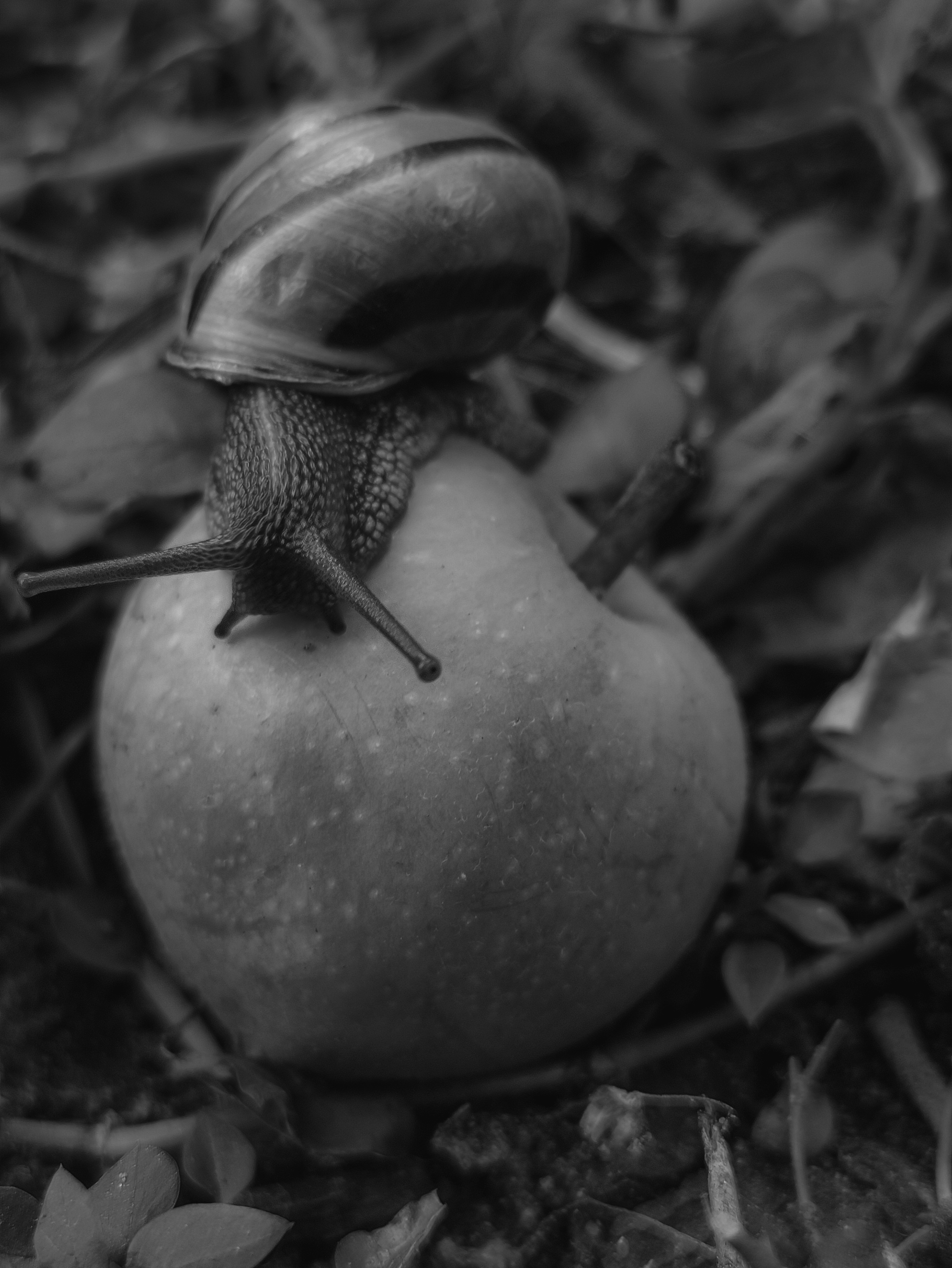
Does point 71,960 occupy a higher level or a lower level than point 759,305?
lower

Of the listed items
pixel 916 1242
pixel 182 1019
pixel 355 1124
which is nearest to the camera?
pixel 916 1242

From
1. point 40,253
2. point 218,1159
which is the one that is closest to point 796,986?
point 218,1159

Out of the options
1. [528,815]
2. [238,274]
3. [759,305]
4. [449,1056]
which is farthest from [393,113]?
[449,1056]

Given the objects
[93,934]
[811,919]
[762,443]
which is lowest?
[93,934]

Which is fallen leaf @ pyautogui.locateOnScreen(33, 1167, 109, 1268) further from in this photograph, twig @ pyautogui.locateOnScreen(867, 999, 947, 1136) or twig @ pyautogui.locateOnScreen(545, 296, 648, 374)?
twig @ pyautogui.locateOnScreen(545, 296, 648, 374)

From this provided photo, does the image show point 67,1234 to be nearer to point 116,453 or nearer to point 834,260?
point 116,453

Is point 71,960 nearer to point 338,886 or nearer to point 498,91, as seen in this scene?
point 338,886

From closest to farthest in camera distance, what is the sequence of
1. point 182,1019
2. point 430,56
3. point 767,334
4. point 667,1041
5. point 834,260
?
point 667,1041
point 182,1019
point 767,334
point 834,260
point 430,56
